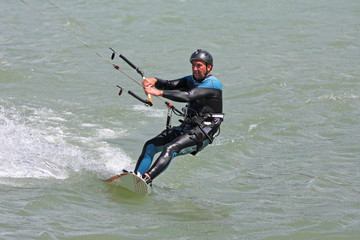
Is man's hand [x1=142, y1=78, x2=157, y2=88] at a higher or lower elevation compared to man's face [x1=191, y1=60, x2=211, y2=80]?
lower

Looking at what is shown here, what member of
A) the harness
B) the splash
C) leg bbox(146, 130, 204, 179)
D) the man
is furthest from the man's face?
the splash

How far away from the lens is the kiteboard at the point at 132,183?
6.64m

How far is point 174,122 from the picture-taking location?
11164 millimetres

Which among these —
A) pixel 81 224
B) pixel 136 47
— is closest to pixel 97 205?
pixel 81 224

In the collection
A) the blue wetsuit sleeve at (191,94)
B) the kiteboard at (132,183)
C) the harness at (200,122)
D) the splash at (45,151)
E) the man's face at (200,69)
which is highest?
the man's face at (200,69)

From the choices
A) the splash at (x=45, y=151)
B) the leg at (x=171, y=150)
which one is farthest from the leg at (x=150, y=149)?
the splash at (x=45, y=151)

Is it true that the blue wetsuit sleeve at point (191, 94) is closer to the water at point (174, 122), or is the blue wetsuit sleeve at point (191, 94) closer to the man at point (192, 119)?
the man at point (192, 119)

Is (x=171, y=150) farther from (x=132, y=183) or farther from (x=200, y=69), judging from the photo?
(x=200, y=69)

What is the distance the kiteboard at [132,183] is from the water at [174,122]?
0.09 metres

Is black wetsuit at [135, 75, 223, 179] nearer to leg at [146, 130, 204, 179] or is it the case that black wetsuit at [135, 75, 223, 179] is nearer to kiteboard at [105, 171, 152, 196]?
leg at [146, 130, 204, 179]

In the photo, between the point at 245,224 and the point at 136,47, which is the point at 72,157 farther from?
the point at 136,47

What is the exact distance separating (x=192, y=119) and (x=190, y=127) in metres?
0.15

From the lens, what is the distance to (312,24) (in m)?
19.0

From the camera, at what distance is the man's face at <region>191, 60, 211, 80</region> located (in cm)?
694
